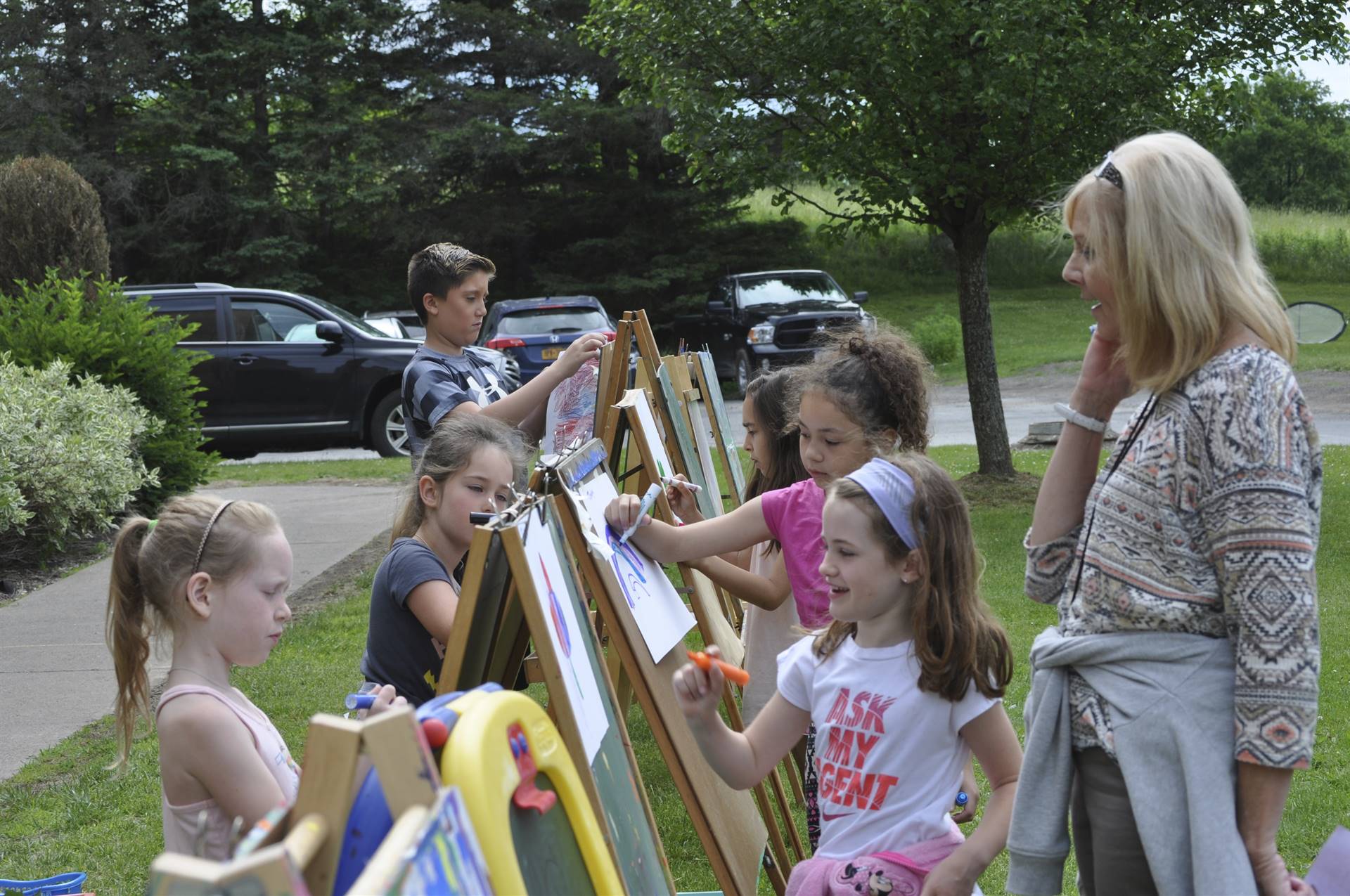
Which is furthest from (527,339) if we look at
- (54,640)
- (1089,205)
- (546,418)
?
(1089,205)

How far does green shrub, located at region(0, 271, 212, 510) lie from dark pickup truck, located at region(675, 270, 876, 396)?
9879 millimetres

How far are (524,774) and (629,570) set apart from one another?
4.89 ft

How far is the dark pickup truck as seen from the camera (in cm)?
1973

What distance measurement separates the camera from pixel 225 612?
243 centimetres

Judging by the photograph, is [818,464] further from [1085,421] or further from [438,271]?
[438,271]

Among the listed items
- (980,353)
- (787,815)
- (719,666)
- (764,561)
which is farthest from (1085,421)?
(980,353)

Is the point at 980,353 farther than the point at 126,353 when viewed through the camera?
Yes

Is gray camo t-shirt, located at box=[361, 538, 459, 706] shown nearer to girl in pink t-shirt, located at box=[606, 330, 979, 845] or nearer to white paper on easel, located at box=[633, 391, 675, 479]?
girl in pink t-shirt, located at box=[606, 330, 979, 845]

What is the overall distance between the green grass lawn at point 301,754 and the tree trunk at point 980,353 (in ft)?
10.4

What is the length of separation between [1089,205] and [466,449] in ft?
5.45

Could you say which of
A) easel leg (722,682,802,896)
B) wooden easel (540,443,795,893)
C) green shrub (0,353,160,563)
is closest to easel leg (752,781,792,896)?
easel leg (722,682,802,896)

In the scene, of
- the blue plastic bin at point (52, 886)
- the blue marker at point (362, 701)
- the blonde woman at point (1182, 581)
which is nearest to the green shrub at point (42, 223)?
the blue plastic bin at point (52, 886)

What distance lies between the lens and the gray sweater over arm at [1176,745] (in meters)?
1.98

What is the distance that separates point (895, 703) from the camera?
246 cm
